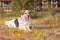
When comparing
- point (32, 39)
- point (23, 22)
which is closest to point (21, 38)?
point (32, 39)

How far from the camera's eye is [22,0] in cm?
1761

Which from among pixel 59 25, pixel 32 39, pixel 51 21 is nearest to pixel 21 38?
pixel 32 39

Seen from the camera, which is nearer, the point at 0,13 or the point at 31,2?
the point at 31,2

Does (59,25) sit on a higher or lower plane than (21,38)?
lower

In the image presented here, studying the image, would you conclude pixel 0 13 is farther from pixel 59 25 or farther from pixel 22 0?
pixel 59 25

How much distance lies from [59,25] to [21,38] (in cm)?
638

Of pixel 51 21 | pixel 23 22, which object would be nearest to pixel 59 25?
pixel 51 21

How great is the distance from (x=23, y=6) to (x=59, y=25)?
6.11 meters

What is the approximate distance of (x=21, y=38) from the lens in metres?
6.12

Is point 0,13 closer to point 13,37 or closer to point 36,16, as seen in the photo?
point 36,16

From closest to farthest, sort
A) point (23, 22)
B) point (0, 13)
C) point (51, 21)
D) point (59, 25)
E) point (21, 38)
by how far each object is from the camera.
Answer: point (21, 38), point (23, 22), point (59, 25), point (51, 21), point (0, 13)

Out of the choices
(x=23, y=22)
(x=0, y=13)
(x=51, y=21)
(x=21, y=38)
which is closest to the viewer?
(x=21, y=38)

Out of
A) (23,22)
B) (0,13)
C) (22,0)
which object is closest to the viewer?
(23,22)

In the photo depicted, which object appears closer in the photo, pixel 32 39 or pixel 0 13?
pixel 32 39
